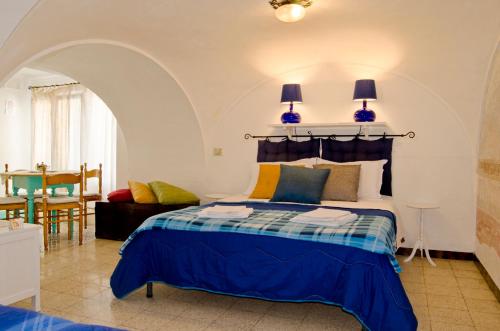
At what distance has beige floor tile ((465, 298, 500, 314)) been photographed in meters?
2.85

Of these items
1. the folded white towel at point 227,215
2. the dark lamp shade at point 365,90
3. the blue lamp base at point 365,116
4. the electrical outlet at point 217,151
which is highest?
the dark lamp shade at point 365,90

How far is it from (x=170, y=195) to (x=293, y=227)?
2503 mm

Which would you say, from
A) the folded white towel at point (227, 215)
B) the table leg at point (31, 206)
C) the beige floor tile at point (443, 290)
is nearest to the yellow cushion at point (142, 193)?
the table leg at point (31, 206)

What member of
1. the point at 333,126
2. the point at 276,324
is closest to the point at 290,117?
the point at 333,126

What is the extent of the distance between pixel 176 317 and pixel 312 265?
38.1 inches

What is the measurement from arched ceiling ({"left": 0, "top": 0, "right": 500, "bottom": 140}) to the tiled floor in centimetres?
166

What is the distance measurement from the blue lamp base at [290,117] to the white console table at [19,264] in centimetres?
286

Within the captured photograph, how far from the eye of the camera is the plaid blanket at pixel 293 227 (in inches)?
94.7

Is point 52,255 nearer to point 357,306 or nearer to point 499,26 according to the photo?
point 357,306

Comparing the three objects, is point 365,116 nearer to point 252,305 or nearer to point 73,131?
point 252,305

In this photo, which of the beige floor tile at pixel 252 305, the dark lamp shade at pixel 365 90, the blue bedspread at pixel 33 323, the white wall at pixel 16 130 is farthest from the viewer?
the white wall at pixel 16 130

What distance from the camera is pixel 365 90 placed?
14.0 feet

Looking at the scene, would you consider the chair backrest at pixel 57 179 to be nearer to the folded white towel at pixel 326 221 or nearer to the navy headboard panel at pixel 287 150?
the navy headboard panel at pixel 287 150

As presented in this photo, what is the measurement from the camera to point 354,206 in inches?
141
